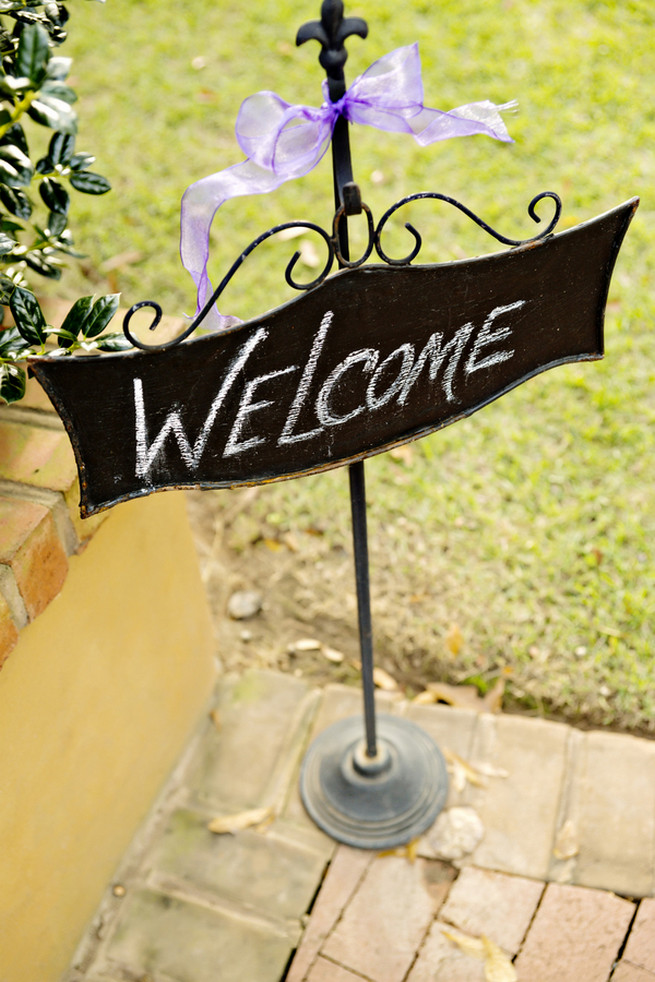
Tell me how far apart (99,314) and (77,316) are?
0.04m

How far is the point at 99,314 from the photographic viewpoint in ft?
4.62

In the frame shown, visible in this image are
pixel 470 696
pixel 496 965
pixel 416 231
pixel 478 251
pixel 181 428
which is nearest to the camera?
pixel 416 231

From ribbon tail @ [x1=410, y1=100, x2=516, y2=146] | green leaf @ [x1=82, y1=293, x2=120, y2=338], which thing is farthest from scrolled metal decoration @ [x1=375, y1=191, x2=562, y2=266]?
green leaf @ [x1=82, y1=293, x2=120, y2=338]

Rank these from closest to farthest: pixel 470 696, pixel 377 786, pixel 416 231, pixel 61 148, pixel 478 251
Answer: pixel 416 231
pixel 61 148
pixel 377 786
pixel 470 696
pixel 478 251

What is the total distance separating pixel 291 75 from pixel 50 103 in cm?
310

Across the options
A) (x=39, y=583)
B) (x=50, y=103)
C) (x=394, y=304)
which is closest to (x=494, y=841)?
(x=39, y=583)

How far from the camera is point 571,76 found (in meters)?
3.96

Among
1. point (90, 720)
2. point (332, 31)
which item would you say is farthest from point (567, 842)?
point (332, 31)

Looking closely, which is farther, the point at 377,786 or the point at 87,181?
the point at 377,786

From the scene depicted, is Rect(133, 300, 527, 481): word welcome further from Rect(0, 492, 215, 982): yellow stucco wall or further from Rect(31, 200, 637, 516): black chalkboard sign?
Rect(0, 492, 215, 982): yellow stucco wall

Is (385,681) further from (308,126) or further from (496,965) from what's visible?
(308,126)

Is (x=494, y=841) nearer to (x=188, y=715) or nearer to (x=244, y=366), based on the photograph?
(x=188, y=715)

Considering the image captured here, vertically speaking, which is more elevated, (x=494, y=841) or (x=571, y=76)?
(x=571, y=76)

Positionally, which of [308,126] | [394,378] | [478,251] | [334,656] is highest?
[308,126]
